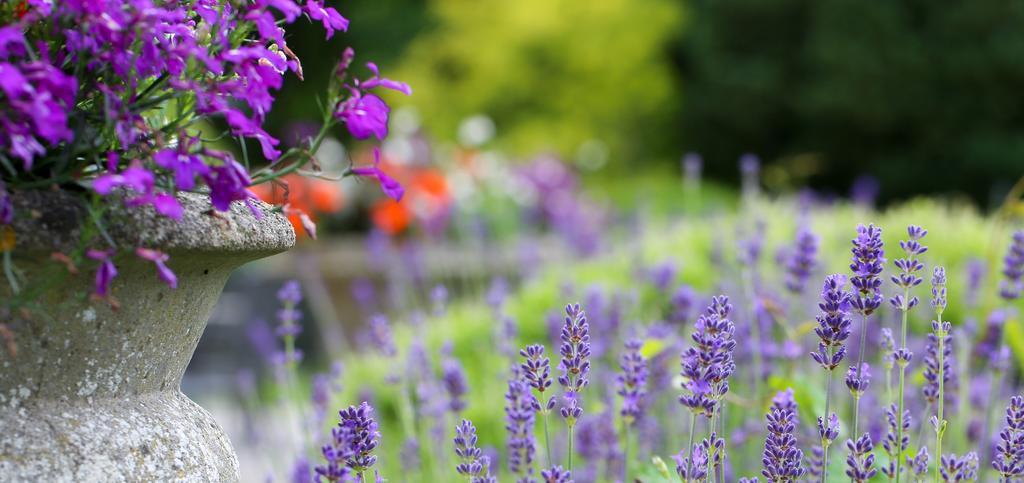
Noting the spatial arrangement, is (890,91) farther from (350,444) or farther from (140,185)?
(140,185)

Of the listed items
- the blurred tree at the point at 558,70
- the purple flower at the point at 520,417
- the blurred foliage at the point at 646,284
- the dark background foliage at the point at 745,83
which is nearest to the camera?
the purple flower at the point at 520,417

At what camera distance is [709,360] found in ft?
4.12

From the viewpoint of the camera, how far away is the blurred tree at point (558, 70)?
19.4 meters

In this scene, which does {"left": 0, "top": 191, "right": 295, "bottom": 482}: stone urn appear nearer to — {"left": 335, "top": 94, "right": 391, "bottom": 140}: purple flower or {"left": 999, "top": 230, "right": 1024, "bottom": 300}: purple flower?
{"left": 335, "top": 94, "right": 391, "bottom": 140}: purple flower

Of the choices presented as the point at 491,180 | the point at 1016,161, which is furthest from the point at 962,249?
the point at 1016,161

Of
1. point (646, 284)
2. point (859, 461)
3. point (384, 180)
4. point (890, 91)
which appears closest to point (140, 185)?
point (384, 180)

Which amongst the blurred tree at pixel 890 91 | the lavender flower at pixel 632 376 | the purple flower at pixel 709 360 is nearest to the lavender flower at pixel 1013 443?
the purple flower at pixel 709 360

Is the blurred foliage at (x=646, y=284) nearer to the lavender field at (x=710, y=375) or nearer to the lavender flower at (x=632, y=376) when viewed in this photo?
the lavender field at (x=710, y=375)

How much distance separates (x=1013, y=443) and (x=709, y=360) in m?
0.43

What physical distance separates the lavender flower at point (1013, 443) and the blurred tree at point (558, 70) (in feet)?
58.3

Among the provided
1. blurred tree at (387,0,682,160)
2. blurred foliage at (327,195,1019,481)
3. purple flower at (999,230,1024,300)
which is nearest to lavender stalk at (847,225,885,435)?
purple flower at (999,230,1024,300)

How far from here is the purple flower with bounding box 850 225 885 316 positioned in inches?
49.8

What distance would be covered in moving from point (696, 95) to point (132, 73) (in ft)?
59.6

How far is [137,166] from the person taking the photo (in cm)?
111
